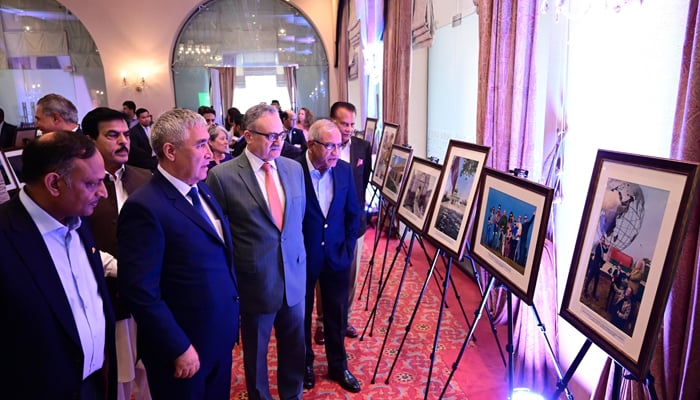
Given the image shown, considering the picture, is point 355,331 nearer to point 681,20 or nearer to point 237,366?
point 237,366

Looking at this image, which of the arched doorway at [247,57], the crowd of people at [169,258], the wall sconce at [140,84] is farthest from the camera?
the arched doorway at [247,57]

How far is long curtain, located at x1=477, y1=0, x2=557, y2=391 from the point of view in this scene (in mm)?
2832

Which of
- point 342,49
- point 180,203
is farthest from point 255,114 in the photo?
point 342,49

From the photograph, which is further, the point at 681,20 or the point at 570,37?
the point at 570,37

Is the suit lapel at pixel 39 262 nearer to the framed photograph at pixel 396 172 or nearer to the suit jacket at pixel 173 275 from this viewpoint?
the suit jacket at pixel 173 275

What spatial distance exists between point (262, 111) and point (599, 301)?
1.66 meters

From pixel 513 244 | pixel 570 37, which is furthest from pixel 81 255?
pixel 570 37

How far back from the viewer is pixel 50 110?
2812 millimetres

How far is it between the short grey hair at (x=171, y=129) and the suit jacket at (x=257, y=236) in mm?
480

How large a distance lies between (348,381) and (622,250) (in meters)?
1.98

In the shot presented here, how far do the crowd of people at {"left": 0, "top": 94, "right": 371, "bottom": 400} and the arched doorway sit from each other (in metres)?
9.40

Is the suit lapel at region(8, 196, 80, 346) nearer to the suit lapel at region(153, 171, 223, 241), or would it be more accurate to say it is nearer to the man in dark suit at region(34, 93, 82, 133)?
the suit lapel at region(153, 171, 223, 241)

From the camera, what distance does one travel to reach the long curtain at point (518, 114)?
9.29 feet

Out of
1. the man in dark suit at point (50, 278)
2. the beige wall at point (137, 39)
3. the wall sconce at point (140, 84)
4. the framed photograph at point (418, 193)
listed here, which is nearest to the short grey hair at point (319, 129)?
the framed photograph at point (418, 193)
